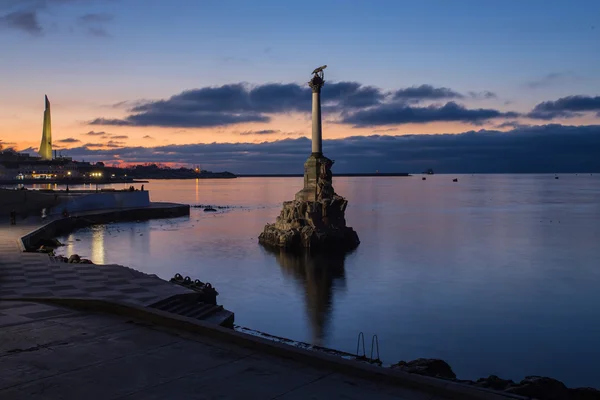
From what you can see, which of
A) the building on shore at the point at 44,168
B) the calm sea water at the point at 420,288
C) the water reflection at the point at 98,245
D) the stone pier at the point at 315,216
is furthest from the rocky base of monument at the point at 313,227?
the building on shore at the point at 44,168

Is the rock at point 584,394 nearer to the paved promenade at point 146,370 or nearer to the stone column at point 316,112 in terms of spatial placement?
the paved promenade at point 146,370

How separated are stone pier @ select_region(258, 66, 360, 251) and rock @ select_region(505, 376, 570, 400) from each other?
2545cm

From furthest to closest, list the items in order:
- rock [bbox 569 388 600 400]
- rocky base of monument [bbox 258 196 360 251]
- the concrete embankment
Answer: rocky base of monument [bbox 258 196 360 251] → the concrete embankment → rock [bbox 569 388 600 400]

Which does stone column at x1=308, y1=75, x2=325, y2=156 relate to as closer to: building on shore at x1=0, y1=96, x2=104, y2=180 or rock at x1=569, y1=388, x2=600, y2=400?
rock at x1=569, y1=388, x2=600, y2=400

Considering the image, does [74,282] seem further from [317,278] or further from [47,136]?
[47,136]

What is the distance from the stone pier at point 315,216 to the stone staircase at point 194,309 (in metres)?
21.0

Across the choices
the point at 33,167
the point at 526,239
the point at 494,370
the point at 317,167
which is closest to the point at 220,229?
the point at 317,167

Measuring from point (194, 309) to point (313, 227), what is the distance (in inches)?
879

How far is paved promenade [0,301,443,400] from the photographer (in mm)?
6449

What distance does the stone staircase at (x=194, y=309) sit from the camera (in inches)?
518

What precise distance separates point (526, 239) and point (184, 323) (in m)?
42.3

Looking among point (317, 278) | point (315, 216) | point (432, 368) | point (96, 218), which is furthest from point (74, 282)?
point (96, 218)

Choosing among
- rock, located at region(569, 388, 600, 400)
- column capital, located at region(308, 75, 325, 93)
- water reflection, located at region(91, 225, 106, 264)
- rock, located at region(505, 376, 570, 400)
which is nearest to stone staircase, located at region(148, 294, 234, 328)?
rock, located at region(505, 376, 570, 400)

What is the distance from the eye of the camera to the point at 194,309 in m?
13.9
